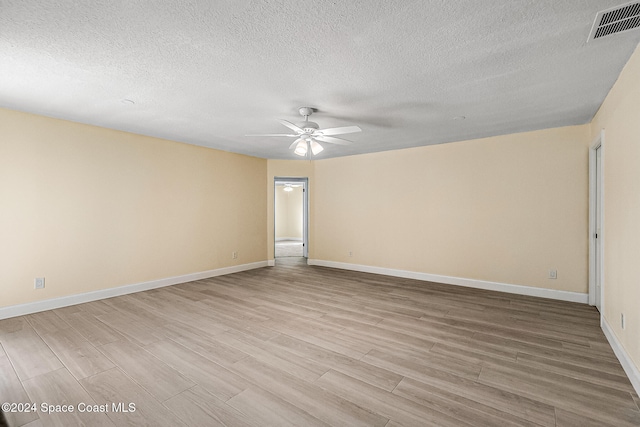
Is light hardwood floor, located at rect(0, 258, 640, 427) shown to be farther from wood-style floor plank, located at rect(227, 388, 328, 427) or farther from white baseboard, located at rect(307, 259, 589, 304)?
white baseboard, located at rect(307, 259, 589, 304)

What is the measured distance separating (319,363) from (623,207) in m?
2.95

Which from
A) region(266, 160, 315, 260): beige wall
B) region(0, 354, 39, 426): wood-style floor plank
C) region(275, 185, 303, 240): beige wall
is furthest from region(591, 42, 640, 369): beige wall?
region(275, 185, 303, 240): beige wall

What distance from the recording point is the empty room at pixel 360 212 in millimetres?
1895

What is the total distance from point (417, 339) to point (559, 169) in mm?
3464

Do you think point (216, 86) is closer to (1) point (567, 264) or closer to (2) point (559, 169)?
(2) point (559, 169)

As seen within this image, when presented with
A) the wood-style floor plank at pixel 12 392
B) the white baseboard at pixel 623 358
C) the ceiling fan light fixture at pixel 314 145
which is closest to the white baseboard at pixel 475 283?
the white baseboard at pixel 623 358

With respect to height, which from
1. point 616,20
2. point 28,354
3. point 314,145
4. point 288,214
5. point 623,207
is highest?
point 616,20

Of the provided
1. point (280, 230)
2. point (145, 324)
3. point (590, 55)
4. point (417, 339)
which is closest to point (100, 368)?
point (145, 324)

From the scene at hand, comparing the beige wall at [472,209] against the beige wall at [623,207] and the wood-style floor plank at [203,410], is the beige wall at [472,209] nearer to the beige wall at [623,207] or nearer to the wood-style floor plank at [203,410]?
the beige wall at [623,207]

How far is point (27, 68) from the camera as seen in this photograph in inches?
97.6

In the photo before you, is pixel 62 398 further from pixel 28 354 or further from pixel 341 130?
pixel 341 130

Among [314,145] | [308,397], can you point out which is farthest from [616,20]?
[308,397]

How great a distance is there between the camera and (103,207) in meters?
4.32

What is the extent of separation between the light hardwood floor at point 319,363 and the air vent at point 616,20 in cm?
248
